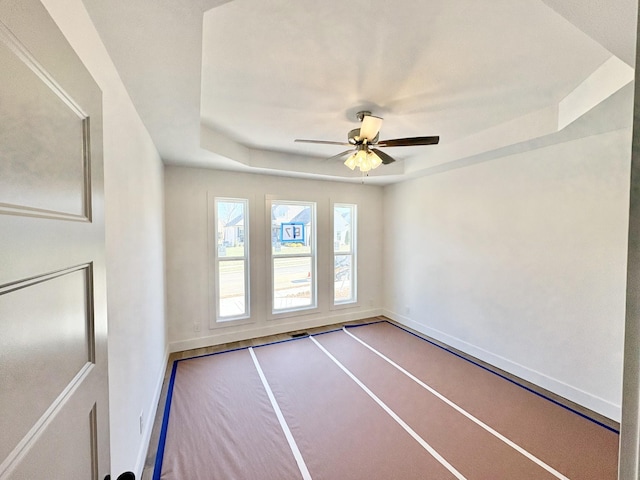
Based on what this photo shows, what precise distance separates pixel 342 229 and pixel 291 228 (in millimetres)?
962

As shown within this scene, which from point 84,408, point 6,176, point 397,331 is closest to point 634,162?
point 6,176

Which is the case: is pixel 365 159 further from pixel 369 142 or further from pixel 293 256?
pixel 293 256

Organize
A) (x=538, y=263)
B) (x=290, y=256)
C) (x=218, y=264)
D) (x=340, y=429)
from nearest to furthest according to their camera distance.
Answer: (x=340, y=429)
(x=538, y=263)
(x=218, y=264)
(x=290, y=256)

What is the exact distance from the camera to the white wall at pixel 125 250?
3.86 ft

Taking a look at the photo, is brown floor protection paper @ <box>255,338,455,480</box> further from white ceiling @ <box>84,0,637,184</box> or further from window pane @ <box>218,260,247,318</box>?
white ceiling @ <box>84,0,637,184</box>

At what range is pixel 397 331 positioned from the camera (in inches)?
167

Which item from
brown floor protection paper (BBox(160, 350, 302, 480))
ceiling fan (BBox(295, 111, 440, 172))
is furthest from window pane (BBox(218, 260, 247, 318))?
ceiling fan (BBox(295, 111, 440, 172))

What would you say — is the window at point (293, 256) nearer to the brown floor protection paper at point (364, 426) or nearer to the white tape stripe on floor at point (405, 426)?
the brown floor protection paper at point (364, 426)

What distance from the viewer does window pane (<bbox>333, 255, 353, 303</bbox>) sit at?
4.74 metres

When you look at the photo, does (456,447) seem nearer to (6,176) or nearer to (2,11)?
(6,176)

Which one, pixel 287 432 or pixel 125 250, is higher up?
pixel 125 250

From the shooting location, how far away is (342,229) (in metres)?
4.77

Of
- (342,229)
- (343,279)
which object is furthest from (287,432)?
(342,229)

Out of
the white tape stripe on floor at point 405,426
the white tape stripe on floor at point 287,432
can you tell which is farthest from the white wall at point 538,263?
the white tape stripe on floor at point 287,432
